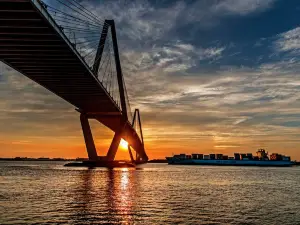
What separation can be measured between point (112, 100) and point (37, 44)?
107 ft

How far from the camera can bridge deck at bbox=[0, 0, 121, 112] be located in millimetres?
26844

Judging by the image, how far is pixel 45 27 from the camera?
29234mm

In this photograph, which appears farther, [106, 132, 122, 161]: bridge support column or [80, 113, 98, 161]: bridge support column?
[106, 132, 122, 161]: bridge support column

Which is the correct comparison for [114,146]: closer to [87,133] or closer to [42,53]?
[87,133]

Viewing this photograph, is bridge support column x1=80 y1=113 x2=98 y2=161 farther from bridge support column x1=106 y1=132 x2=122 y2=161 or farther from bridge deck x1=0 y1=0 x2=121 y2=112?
bridge deck x1=0 y1=0 x2=121 y2=112

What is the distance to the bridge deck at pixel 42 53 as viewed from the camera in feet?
88.1

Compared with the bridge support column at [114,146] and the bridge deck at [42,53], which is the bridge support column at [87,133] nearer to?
the bridge support column at [114,146]

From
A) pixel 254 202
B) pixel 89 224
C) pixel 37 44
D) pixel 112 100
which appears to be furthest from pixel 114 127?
pixel 89 224

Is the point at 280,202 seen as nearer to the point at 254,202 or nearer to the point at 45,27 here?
the point at 254,202

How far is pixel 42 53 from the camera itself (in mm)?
37594

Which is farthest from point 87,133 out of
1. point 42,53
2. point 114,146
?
point 42,53

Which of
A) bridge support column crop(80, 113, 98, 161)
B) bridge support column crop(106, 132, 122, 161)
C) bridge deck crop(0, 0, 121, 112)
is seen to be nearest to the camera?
bridge deck crop(0, 0, 121, 112)

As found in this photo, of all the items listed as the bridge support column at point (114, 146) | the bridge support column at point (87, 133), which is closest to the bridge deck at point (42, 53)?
the bridge support column at point (87, 133)

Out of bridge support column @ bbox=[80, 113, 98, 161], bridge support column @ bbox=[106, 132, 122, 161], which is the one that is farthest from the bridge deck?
bridge support column @ bbox=[106, 132, 122, 161]
